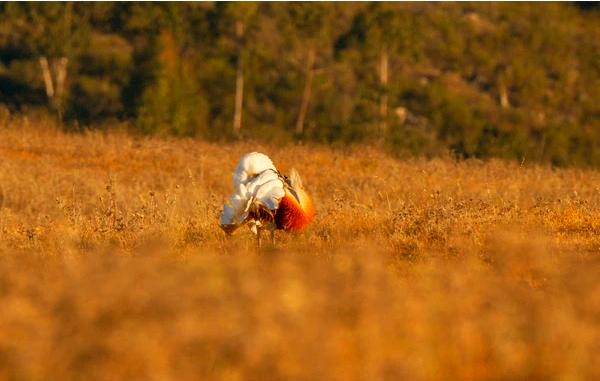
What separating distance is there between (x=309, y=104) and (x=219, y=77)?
16.9ft

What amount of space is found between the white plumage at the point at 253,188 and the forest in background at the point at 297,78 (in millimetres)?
26873

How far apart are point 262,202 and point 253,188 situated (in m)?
0.18

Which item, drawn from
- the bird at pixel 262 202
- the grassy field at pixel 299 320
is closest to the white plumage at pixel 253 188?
the bird at pixel 262 202

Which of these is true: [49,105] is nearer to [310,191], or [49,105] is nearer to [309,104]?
[309,104]

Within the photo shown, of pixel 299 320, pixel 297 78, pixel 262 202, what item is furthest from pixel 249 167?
pixel 297 78

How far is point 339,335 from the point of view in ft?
17.8

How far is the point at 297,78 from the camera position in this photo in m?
53.8

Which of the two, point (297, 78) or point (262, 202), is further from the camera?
point (297, 78)

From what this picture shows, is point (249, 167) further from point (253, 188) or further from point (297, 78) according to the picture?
point (297, 78)

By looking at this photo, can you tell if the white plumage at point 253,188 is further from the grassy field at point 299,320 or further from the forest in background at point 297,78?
the forest in background at point 297,78

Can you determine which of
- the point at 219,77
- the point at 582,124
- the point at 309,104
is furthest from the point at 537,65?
the point at 219,77

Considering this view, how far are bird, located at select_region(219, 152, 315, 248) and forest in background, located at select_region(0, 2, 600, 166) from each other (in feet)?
88.2

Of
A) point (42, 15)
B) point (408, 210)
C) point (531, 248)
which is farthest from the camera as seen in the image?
point (42, 15)

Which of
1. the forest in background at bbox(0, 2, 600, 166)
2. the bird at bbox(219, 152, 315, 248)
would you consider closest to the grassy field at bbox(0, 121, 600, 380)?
the bird at bbox(219, 152, 315, 248)
